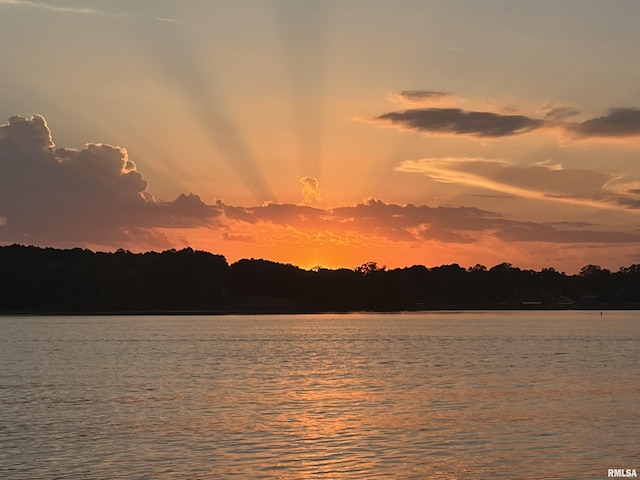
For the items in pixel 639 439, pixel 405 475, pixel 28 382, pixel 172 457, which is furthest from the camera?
pixel 28 382

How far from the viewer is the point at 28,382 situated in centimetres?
7375

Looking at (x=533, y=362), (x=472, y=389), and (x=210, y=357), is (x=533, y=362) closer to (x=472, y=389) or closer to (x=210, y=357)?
(x=472, y=389)

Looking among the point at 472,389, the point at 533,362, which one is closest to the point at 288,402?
the point at 472,389

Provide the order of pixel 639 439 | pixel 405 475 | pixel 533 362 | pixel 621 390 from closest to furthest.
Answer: pixel 405 475 < pixel 639 439 < pixel 621 390 < pixel 533 362

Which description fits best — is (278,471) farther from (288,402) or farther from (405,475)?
(288,402)

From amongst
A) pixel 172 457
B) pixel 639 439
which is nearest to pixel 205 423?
pixel 172 457

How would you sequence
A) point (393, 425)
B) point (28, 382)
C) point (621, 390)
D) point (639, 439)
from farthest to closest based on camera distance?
point (28, 382) < point (621, 390) < point (393, 425) < point (639, 439)

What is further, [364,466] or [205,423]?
[205,423]

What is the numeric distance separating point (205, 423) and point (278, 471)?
13625 mm

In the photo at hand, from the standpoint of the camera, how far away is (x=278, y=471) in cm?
3531

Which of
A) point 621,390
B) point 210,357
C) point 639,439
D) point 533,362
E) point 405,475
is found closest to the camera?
point 405,475

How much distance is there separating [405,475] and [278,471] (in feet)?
16.6

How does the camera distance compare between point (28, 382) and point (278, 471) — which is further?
point (28, 382)

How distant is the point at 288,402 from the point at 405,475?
2416 cm
